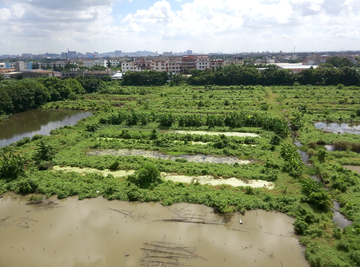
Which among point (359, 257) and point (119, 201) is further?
point (119, 201)

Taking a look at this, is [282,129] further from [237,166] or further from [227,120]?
[237,166]

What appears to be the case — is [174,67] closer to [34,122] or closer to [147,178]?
[34,122]

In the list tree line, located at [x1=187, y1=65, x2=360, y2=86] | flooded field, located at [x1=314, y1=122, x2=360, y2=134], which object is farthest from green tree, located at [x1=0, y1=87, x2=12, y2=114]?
flooded field, located at [x1=314, y1=122, x2=360, y2=134]

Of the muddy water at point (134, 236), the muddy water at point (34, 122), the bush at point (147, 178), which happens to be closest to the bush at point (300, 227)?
the muddy water at point (134, 236)

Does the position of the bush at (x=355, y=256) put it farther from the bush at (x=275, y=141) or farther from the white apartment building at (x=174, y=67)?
the white apartment building at (x=174, y=67)

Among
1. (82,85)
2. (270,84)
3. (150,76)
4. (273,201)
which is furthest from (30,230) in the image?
(270,84)

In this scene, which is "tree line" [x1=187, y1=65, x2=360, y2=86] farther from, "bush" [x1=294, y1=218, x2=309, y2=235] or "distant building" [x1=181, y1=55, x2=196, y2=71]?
"bush" [x1=294, y1=218, x2=309, y2=235]

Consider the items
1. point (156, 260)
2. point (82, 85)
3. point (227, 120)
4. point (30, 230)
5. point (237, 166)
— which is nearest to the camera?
point (156, 260)
